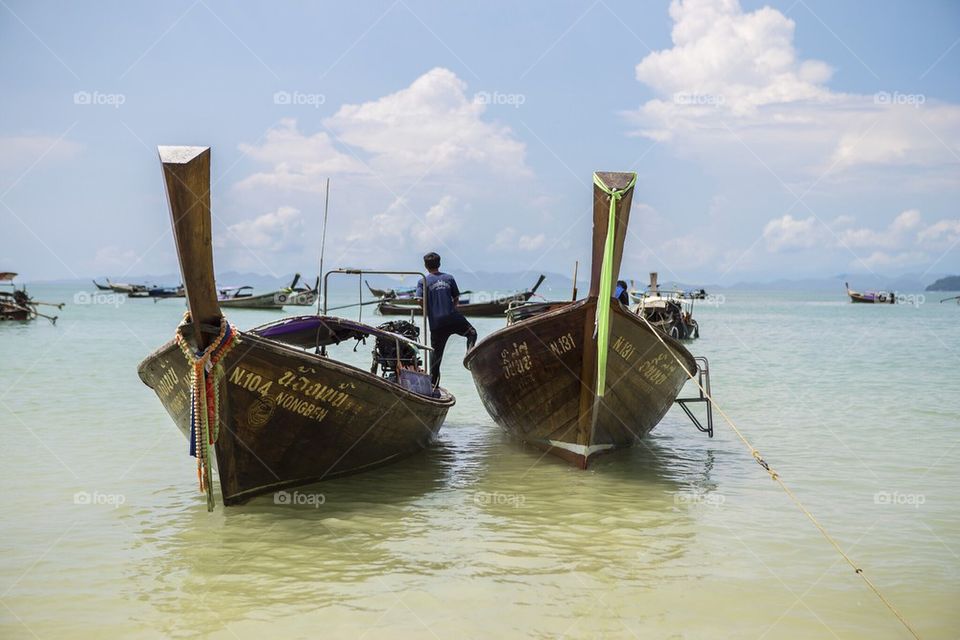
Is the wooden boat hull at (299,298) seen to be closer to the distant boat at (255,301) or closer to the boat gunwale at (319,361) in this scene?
the distant boat at (255,301)

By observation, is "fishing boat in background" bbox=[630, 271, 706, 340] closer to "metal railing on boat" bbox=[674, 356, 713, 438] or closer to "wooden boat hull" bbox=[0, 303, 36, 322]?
"metal railing on boat" bbox=[674, 356, 713, 438]

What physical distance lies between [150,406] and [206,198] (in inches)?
323

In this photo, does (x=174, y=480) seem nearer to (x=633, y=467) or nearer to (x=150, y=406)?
(x=633, y=467)

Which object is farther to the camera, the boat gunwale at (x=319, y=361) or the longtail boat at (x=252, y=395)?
the boat gunwale at (x=319, y=361)

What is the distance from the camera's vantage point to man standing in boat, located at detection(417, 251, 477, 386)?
8.79 meters

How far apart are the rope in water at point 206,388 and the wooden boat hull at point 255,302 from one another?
43457mm

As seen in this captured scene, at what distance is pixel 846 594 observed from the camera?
4.80 metres

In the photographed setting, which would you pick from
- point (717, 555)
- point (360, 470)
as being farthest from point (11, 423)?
point (717, 555)
